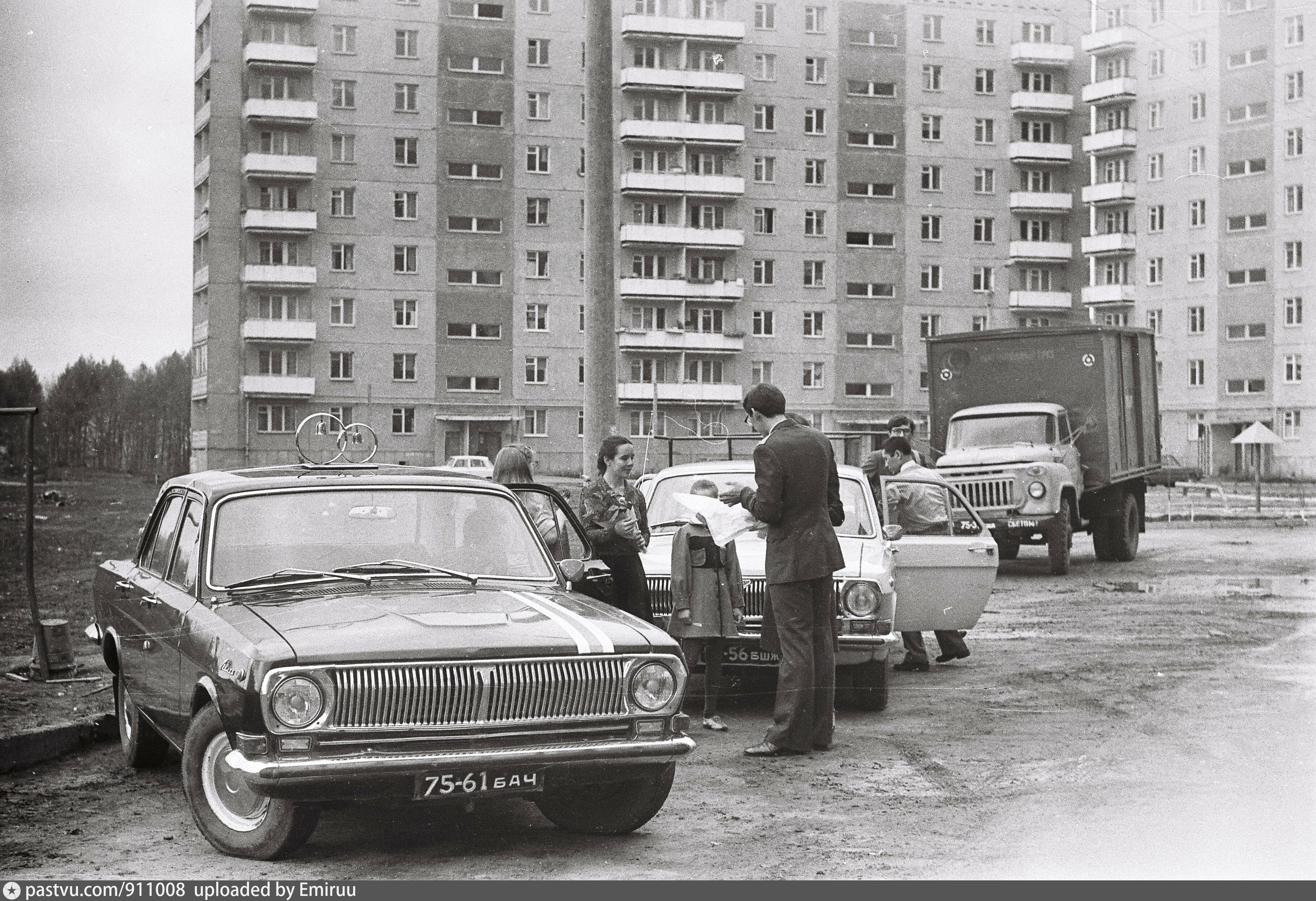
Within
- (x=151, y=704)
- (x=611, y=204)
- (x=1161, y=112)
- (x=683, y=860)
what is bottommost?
(x=683, y=860)

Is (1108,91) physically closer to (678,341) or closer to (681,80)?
(681,80)

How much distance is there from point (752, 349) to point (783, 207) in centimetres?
217

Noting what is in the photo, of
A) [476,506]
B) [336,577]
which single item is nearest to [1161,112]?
[476,506]

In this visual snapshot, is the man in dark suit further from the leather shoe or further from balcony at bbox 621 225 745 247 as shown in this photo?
balcony at bbox 621 225 745 247

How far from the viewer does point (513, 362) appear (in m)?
15.2

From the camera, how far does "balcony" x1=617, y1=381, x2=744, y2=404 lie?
53.7 feet

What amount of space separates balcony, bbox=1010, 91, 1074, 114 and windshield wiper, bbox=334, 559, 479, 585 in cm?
871

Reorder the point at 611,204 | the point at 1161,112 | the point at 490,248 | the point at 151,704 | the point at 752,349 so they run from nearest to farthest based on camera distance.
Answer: the point at 151,704, the point at 611,204, the point at 1161,112, the point at 490,248, the point at 752,349

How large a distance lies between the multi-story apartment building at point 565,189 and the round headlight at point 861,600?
4191 mm

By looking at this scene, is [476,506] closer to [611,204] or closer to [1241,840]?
[1241,840]

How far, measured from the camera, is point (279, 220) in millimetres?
14328

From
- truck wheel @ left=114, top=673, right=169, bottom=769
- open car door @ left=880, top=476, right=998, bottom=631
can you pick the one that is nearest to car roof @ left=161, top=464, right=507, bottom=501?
truck wheel @ left=114, top=673, right=169, bottom=769

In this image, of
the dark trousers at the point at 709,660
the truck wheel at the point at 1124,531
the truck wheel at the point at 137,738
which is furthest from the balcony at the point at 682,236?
the truck wheel at the point at 137,738

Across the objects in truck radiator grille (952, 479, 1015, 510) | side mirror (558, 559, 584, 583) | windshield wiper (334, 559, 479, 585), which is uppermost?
windshield wiper (334, 559, 479, 585)
